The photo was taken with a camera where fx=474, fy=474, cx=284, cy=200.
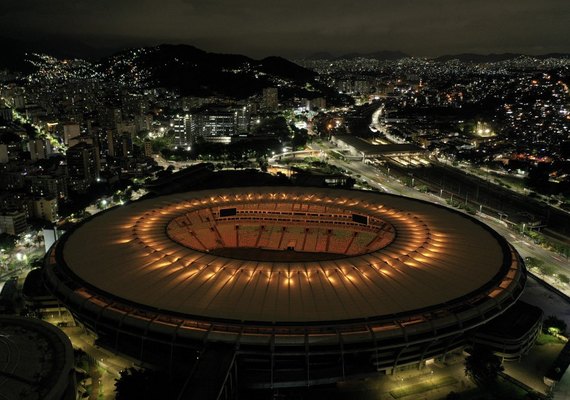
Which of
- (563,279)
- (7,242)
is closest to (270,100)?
(7,242)

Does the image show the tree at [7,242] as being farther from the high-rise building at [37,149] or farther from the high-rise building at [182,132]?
the high-rise building at [182,132]

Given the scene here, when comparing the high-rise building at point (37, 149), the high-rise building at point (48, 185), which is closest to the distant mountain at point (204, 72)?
the high-rise building at point (37, 149)

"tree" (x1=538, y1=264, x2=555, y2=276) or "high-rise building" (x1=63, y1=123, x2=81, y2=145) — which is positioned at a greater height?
"tree" (x1=538, y1=264, x2=555, y2=276)

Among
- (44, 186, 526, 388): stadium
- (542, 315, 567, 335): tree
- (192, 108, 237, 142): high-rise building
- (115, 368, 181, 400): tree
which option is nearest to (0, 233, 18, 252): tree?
(44, 186, 526, 388): stadium

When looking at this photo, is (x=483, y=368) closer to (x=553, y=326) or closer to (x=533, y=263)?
(x=553, y=326)

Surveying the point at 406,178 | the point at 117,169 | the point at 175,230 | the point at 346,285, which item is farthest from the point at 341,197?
the point at 117,169

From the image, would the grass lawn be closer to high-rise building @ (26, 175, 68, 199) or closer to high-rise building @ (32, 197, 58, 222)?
high-rise building @ (32, 197, 58, 222)
